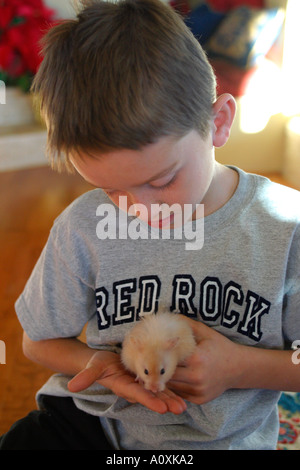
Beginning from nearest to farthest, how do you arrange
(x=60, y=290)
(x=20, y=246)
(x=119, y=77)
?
(x=119, y=77) → (x=60, y=290) → (x=20, y=246)

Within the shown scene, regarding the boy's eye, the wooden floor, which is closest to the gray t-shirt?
the boy's eye

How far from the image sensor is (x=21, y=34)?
2.78 meters

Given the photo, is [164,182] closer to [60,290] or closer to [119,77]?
[119,77]

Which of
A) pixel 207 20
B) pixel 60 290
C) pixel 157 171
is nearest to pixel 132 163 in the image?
pixel 157 171

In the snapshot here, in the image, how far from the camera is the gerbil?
66 cm

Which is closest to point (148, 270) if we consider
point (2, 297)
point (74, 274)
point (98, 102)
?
point (74, 274)

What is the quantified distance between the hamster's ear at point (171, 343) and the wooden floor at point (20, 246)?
2.02 feet

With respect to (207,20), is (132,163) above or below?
below

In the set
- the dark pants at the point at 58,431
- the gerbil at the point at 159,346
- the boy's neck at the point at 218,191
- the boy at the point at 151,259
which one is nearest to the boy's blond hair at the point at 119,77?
the boy at the point at 151,259

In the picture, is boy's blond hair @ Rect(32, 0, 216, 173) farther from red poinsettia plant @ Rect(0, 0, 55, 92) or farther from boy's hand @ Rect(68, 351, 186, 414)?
red poinsettia plant @ Rect(0, 0, 55, 92)

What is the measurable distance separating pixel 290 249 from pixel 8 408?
818 millimetres

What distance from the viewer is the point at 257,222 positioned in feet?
2.31

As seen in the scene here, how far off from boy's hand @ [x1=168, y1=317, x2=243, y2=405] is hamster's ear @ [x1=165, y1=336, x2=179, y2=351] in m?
0.04

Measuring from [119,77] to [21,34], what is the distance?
2551 millimetres
